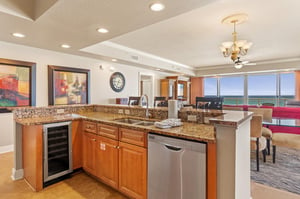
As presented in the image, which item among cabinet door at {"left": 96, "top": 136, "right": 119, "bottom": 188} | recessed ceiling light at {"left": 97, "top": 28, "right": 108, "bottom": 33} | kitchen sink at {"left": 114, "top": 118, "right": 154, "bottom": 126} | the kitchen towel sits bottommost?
cabinet door at {"left": 96, "top": 136, "right": 119, "bottom": 188}

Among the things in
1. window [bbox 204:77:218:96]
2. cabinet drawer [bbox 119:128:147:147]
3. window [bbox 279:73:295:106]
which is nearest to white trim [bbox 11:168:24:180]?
cabinet drawer [bbox 119:128:147:147]

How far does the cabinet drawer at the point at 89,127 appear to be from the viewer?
7.86 feet

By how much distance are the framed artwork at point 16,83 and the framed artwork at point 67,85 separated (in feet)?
1.29

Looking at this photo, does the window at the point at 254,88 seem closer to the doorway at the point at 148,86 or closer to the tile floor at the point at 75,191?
the doorway at the point at 148,86

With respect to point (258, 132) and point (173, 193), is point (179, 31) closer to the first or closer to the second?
point (258, 132)

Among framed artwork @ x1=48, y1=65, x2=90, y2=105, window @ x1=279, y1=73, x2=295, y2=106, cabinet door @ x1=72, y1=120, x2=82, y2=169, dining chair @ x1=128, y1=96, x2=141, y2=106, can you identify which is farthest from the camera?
window @ x1=279, y1=73, x2=295, y2=106

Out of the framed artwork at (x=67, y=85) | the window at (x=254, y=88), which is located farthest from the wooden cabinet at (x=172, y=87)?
the framed artwork at (x=67, y=85)

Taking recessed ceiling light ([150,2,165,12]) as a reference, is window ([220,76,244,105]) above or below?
below

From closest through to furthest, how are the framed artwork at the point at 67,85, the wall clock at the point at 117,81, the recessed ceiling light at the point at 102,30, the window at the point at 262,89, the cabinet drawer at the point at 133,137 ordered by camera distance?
the cabinet drawer at the point at 133,137, the recessed ceiling light at the point at 102,30, the framed artwork at the point at 67,85, the wall clock at the point at 117,81, the window at the point at 262,89

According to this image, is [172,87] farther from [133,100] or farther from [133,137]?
[133,137]

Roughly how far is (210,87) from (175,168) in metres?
8.35

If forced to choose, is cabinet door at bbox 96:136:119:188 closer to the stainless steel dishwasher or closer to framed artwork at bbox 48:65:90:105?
the stainless steel dishwasher

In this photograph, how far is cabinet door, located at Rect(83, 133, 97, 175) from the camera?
242 centimetres

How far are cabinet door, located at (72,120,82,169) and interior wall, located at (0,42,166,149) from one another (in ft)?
6.60
